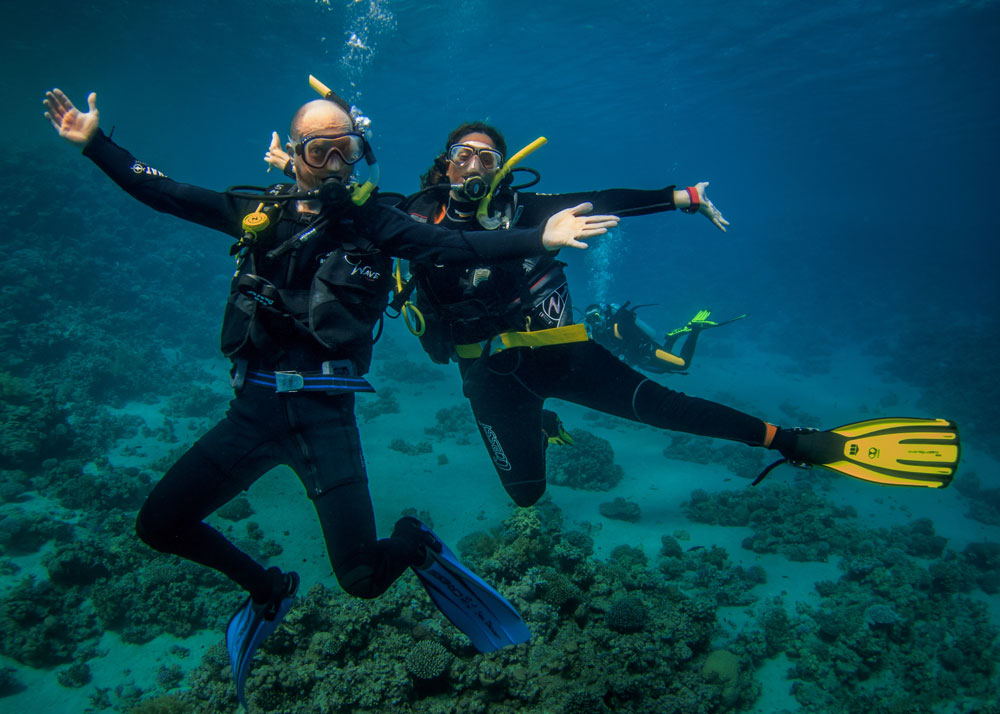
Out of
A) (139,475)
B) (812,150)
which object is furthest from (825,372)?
(812,150)

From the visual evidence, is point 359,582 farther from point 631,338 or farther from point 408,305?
point 631,338

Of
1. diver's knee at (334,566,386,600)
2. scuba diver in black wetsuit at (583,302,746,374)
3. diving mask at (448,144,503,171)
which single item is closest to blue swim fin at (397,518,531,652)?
diver's knee at (334,566,386,600)

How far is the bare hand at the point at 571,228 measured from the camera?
2449 mm

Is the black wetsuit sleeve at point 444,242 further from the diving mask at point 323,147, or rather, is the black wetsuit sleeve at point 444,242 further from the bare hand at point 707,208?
the bare hand at point 707,208

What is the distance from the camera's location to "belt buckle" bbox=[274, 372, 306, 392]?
2.60 meters

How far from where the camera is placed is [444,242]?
2688 mm

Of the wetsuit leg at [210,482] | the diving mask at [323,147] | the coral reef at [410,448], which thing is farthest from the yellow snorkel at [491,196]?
the coral reef at [410,448]

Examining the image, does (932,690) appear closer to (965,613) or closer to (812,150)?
(965,613)

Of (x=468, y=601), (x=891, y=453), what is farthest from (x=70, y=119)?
(x=891, y=453)

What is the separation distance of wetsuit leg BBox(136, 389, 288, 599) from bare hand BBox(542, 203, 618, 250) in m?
1.88

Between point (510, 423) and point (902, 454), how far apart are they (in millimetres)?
2889

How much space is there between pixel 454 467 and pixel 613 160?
84621 mm

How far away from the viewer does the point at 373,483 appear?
30.1 ft

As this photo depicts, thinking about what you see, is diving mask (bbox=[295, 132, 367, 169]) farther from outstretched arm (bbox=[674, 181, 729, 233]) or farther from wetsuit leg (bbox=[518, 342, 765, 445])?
outstretched arm (bbox=[674, 181, 729, 233])
